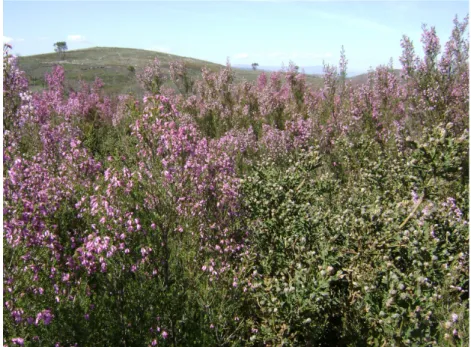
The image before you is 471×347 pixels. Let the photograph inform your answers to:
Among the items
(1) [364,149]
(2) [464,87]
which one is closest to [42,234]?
(1) [364,149]

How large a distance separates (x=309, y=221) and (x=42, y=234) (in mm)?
3224

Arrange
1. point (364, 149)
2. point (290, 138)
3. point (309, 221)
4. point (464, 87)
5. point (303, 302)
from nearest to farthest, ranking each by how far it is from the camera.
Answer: point (303, 302) < point (309, 221) < point (364, 149) < point (464, 87) < point (290, 138)

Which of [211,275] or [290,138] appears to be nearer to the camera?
[211,275]

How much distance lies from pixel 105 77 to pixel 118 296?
51759 millimetres

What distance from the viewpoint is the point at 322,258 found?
424cm

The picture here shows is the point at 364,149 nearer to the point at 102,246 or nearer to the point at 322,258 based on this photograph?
the point at 322,258

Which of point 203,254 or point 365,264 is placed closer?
point 365,264

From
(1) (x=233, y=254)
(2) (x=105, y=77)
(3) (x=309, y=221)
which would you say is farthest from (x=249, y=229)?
(2) (x=105, y=77)

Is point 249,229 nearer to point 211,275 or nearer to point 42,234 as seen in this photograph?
point 211,275

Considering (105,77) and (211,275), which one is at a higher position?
(105,77)

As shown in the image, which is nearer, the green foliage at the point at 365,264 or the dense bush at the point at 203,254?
the green foliage at the point at 365,264

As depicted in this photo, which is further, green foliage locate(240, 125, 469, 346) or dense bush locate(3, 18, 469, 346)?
dense bush locate(3, 18, 469, 346)

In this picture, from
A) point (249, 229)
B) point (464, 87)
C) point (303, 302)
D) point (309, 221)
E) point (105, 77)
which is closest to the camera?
point (303, 302)

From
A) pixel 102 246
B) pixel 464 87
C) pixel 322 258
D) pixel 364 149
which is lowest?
pixel 322 258
